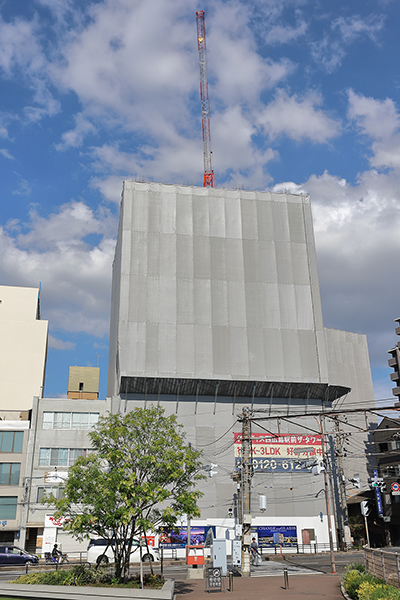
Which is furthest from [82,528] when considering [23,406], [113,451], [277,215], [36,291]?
[36,291]

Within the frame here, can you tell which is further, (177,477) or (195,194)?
(195,194)

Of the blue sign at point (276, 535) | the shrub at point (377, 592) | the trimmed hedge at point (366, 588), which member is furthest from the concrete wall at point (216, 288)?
the shrub at point (377, 592)

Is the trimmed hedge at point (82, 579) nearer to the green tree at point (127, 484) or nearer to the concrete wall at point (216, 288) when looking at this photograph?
the green tree at point (127, 484)

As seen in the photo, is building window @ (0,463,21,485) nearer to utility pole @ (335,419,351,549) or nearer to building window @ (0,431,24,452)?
building window @ (0,431,24,452)

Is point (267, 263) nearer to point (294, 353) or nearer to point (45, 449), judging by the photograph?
point (294, 353)

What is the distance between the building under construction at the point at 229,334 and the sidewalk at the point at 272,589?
3090 centimetres

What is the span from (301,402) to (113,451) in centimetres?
4719

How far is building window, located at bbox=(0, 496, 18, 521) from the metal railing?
4626cm

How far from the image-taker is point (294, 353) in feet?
230

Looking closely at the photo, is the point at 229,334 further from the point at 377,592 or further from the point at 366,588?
A: the point at 377,592

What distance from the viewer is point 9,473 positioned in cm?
5800

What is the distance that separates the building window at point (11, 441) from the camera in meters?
59.2

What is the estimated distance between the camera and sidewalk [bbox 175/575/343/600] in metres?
22.9

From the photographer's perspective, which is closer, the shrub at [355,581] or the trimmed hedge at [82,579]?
the shrub at [355,581]
